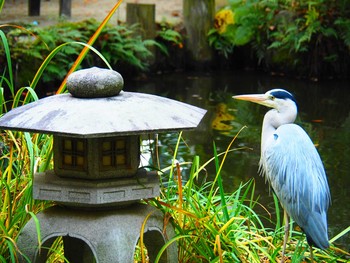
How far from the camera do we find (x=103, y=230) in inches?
117

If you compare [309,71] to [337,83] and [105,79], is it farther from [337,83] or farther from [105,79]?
[105,79]

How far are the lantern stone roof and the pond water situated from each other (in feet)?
4.85

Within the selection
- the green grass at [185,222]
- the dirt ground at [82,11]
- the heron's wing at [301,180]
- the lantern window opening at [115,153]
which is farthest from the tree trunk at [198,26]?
the lantern window opening at [115,153]

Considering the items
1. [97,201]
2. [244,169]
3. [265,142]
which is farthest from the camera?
[244,169]

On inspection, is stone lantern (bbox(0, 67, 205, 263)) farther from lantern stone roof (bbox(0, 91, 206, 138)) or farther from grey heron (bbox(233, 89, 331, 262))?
grey heron (bbox(233, 89, 331, 262))

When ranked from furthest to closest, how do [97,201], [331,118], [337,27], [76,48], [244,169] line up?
[337,27] → [76,48] → [331,118] → [244,169] → [97,201]

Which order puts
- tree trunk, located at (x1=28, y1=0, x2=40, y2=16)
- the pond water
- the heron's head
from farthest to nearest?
tree trunk, located at (x1=28, y1=0, x2=40, y2=16) → the pond water → the heron's head

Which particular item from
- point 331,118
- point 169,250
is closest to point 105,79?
point 169,250

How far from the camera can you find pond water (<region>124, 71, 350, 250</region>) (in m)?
5.86

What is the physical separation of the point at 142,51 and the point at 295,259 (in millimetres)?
7539

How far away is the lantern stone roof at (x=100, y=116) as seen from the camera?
2783 mm

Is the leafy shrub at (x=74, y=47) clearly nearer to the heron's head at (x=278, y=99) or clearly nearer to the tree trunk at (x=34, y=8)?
the tree trunk at (x=34, y=8)

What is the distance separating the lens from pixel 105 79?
3027mm

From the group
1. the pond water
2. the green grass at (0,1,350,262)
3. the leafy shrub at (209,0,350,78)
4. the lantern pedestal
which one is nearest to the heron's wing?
the green grass at (0,1,350,262)
